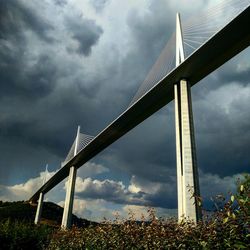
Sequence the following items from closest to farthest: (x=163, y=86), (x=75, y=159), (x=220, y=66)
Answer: (x=220, y=66) < (x=163, y=86) < (x=75, y=159)

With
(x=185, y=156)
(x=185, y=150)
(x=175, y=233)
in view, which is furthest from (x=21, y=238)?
(x=175, y=233)

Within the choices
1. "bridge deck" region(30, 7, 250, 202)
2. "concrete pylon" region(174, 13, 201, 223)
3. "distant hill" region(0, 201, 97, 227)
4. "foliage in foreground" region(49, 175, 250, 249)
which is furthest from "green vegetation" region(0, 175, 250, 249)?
"distant hill" region(0, 201, 97, 227)

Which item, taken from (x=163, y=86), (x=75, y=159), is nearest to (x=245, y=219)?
(x=163, y=86)

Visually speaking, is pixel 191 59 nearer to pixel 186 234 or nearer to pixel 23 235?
pixel 186 234

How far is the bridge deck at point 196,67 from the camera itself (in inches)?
488

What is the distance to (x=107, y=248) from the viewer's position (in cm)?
706

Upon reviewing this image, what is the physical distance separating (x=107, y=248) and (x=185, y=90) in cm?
989

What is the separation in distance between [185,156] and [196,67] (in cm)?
457

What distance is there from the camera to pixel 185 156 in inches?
526

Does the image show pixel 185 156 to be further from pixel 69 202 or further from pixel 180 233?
pixel 69 202

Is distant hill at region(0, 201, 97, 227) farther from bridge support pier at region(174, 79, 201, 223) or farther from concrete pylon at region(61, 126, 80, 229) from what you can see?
bridge support pier at region(174, 79, 201, 223)

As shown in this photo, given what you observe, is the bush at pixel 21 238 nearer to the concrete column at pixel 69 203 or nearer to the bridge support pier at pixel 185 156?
the bridge support pier at pixel 185 156

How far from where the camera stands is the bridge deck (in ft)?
40.6

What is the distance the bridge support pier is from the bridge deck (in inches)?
30.7
